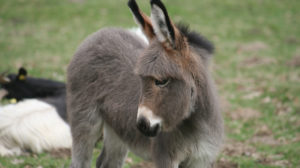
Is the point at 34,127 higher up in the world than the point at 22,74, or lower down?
lower down

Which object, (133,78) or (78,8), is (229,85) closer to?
(133,78)

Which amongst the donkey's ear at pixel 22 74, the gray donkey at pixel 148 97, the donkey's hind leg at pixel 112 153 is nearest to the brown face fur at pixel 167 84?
the gray donkey at pixel 148 97

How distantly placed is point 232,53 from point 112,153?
31.3 feet

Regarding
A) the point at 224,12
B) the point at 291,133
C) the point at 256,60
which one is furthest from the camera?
the point at 224,12

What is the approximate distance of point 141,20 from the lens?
3363 mm

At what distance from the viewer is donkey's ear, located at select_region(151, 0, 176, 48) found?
292 cm

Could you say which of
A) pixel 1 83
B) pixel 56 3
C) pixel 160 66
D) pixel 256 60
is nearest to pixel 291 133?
pixel 160 66

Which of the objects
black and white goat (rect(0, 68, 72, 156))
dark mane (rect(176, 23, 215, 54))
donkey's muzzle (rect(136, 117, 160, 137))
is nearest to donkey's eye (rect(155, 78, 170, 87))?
donkey's muzzle (rect(136, 117, 160, 137))

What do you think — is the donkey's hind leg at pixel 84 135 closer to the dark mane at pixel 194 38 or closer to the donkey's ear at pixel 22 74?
the dark mane at pixel 194 38

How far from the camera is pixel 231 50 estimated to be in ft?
44.5

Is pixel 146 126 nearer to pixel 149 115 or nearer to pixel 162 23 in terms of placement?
pixel 149 115

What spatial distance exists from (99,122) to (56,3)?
653 inches

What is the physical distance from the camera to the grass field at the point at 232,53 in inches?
249

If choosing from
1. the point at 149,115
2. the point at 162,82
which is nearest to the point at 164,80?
the point at 162,82
